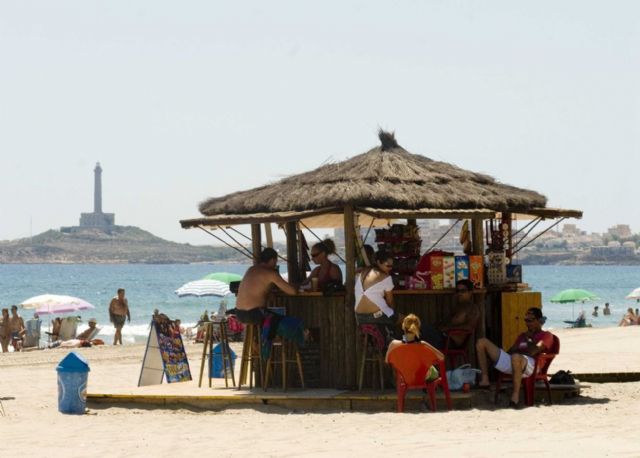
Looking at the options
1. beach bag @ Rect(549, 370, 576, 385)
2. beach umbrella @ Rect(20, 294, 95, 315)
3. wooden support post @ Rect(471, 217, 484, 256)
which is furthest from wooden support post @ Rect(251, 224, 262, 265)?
beach umbrella @ Rect(20, 294, 95, 315)

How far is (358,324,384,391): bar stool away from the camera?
41.7ft

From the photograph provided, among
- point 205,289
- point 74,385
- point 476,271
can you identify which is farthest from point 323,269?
point 205,289

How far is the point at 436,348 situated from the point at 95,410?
343 cm

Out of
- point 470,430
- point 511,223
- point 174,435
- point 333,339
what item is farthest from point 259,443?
point 511,223

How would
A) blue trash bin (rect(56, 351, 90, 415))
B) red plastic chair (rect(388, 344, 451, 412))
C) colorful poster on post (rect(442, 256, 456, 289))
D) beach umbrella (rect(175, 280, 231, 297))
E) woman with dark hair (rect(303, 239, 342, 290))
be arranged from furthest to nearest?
beach umbrella (rect(175, 280, 231, 297)) < woman with dark hair (rect(303, 239, 342, 290)) < colorful poster on post (rect(442, 256, 456, 289)) < blue trash bin (rect(56, 351, 90, 415)) < red plastic chair (rect(388, 344, 451, 412))

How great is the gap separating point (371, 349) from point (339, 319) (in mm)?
442

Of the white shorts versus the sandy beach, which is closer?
the sandy beach

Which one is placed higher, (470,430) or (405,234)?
(405,234)

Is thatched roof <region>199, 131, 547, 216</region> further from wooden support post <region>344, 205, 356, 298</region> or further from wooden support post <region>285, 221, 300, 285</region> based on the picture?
wooden support post <region>285, 221, 300, 285</region>

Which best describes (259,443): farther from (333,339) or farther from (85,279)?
(85,279)

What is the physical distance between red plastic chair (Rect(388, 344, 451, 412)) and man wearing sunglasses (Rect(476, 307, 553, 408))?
28.3 inches

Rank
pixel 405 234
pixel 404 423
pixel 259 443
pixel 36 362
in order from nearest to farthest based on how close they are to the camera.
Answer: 1. pixel 259 443
2. pixel 404 423
3. pixel 405 234
4. pixel 36 362

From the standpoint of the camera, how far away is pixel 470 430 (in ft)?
35.5

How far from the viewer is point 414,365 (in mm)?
11742
